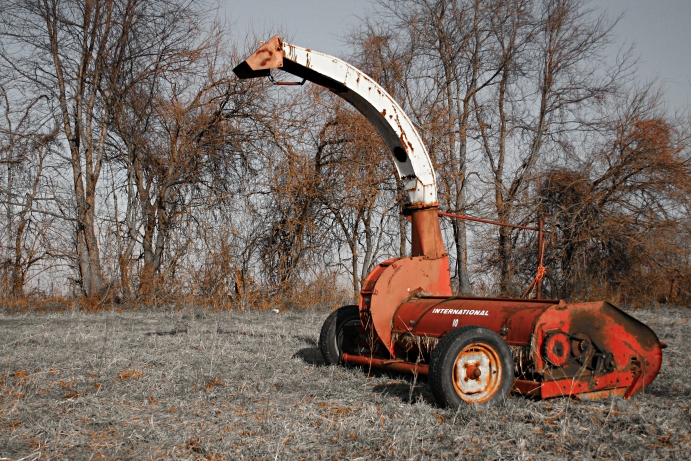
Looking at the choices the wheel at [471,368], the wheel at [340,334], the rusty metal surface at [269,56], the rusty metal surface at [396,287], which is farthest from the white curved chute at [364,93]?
the wheel at [471,368]

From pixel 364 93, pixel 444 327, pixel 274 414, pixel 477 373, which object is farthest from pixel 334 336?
pixel 364 93

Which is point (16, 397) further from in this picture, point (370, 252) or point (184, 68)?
point (370, 252)

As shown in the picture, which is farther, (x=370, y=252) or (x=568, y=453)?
(x=370, y=252)

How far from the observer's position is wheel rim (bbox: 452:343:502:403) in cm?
441

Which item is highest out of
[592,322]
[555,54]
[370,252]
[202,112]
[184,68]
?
[555,54]

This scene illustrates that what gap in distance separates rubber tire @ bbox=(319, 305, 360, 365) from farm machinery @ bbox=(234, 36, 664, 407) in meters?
0.01

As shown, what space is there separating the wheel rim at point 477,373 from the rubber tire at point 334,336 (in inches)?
70.5

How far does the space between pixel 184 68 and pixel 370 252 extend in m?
6.32

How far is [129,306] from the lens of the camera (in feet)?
40.5

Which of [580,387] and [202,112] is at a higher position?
[202,112]

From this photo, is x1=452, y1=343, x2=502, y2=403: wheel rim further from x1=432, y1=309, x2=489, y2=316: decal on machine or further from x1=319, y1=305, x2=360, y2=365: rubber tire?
x1=319, y1=305, x2=360, y2=365: rubber tire

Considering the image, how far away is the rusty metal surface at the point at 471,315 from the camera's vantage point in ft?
15.6

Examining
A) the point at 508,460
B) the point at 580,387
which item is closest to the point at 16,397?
the point at 508,460

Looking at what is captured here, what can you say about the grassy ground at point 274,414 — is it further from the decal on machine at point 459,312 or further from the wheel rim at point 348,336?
the decal on machine at point 459,312
